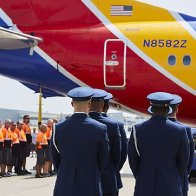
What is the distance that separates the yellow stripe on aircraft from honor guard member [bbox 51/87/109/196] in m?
7.70

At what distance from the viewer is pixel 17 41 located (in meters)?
12.6

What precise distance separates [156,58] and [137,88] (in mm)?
810

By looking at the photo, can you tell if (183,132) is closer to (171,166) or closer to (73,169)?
(171,166)

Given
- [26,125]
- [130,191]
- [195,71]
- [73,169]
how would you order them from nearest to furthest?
[73,169]
[130,191]
[195,71]
[26,125]

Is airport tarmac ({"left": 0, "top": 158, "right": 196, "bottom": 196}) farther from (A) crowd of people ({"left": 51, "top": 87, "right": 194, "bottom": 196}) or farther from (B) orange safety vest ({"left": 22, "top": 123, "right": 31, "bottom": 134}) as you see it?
(A) crowd of people ({"left": 51, "top": 87, "right": 194, "bottom": 196})

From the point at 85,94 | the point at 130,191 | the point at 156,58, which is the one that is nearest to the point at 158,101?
the point at 85,94

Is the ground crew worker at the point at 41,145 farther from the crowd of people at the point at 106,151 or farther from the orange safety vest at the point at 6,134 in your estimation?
the crowd of people at the point at 106,151

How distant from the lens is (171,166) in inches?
195

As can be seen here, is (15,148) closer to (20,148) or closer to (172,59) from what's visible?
(20,148)

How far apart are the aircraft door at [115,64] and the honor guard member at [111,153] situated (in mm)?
6766

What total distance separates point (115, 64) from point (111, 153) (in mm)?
6901

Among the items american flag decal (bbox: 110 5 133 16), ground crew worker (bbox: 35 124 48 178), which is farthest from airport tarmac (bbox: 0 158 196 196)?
american flag decal (bbox: 110 5 133 16)

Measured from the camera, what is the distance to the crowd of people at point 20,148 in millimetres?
13508

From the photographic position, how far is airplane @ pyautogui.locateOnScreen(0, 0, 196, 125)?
1245 centimetres
